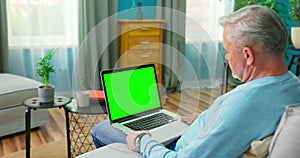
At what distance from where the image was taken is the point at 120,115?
4.83 ft

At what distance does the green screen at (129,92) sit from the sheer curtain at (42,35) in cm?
233

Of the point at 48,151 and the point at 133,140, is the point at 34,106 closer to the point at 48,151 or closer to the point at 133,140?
the point at 48,151

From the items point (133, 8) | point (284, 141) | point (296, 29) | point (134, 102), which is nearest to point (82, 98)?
point (134, 102)

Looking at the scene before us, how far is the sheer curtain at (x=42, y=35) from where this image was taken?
345 centimetres

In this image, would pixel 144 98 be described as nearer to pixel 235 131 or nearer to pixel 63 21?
pixel 235 131

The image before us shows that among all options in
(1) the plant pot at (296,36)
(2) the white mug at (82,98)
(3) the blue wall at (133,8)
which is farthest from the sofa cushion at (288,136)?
(1) the plant pot at (296,36)

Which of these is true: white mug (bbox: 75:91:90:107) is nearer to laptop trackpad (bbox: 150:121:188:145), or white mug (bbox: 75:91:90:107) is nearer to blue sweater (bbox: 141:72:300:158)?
laptop trackpad (bbox: 150:121:188:145)

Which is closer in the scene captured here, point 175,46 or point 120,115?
point 120,115

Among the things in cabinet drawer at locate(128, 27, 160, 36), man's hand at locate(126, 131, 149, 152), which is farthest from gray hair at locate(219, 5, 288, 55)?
cabinet drawer at locate(128, 27, 160, 36)

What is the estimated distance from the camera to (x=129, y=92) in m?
1.46

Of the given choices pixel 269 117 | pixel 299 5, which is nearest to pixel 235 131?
pixel 269 117

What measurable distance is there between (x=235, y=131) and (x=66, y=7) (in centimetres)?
305

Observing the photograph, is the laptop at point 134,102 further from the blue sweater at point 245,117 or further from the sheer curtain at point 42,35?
the sheer curtain at point 42,35

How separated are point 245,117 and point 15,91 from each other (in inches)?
82.9
